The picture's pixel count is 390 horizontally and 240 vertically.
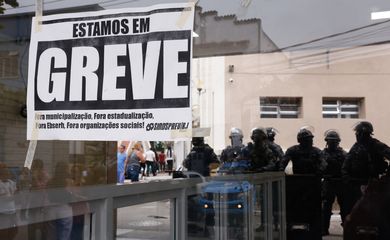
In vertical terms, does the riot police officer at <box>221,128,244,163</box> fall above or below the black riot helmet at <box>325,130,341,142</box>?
below

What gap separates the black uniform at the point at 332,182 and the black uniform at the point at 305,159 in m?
0.40

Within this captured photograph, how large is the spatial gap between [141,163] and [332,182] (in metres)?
3.78

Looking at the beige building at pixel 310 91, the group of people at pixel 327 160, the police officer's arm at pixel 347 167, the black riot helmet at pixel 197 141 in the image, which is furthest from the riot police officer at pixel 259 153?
the black riot helmet at pixel 197 141

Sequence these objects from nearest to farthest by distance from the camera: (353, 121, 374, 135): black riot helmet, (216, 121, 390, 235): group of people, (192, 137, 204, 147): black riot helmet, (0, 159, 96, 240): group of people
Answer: (0, 159, 96, 240): group of people < (192, 137, 204, 147): black riot helmet < (216, 121, 390, 235): group of people < (353, 121, 374, 135): black riot helmet

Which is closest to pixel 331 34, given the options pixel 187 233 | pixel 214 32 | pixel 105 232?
pixel 214 32

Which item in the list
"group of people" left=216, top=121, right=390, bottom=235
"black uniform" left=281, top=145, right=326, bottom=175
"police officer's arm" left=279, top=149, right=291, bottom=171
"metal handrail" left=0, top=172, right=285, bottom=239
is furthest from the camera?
"black uniform" left=281, top=145, right=326, bottom=175

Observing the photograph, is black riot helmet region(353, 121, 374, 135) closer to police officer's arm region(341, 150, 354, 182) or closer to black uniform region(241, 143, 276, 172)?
police officer's arm region(341, 150, 354, 182)

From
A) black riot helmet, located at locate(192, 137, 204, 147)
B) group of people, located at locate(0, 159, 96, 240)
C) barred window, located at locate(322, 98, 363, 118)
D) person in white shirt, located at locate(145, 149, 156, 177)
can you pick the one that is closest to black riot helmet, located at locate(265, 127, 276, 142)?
barred window, located at locate(322, 98, 363, 118)

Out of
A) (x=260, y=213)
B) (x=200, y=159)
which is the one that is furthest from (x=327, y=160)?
(x=200, y=159)

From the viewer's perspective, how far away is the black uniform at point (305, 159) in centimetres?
640

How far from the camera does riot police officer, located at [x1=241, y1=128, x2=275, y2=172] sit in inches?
211

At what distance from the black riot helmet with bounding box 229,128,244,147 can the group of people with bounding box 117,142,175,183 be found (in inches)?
57.7

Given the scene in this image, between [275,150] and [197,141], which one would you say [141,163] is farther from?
[275,150]

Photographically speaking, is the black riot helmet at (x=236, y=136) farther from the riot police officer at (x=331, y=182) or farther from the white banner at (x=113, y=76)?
the white banner at (x=113, y=76)
